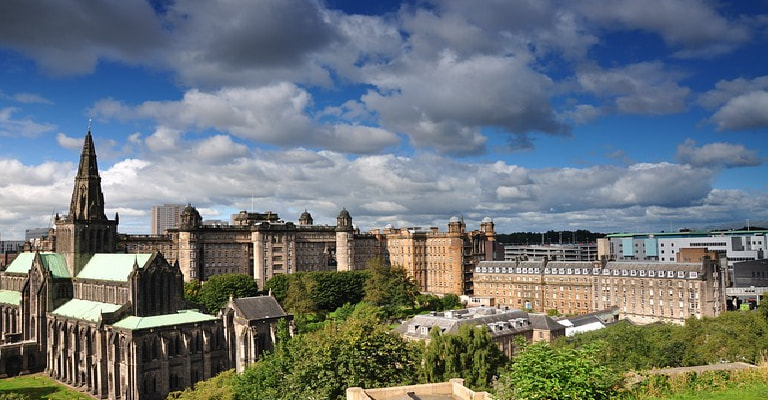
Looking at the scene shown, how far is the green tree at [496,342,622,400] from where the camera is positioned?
20.1 m

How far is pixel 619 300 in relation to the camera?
120 metres

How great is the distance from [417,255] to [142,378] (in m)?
105

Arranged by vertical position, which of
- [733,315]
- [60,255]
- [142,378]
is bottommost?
[142,378]

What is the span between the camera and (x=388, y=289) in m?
121

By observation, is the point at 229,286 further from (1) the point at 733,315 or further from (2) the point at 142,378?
(1) the point at 733,315

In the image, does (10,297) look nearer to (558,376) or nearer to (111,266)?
(111,266)

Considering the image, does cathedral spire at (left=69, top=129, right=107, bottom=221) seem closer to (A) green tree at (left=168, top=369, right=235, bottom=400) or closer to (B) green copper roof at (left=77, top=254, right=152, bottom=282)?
(B) green copper roof at (left=77, top=254, right=152, bottom=282)

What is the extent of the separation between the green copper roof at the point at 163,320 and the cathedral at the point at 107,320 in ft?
0.45

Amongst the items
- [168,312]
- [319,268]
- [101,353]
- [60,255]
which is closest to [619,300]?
[319,268]

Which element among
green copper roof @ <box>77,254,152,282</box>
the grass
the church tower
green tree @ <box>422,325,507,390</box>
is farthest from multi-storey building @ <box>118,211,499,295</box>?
green tree @ <box>422,325,507,390</box>

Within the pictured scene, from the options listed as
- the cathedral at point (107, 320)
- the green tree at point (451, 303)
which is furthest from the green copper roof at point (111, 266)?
the green tree at point (451, 303)

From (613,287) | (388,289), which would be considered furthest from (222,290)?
(613,287)

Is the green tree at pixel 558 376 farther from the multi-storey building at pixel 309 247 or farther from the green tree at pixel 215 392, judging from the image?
the multi-storey building at pixel 309 247

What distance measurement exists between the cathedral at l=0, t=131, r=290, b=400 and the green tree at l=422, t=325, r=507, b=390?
38.4 metres
